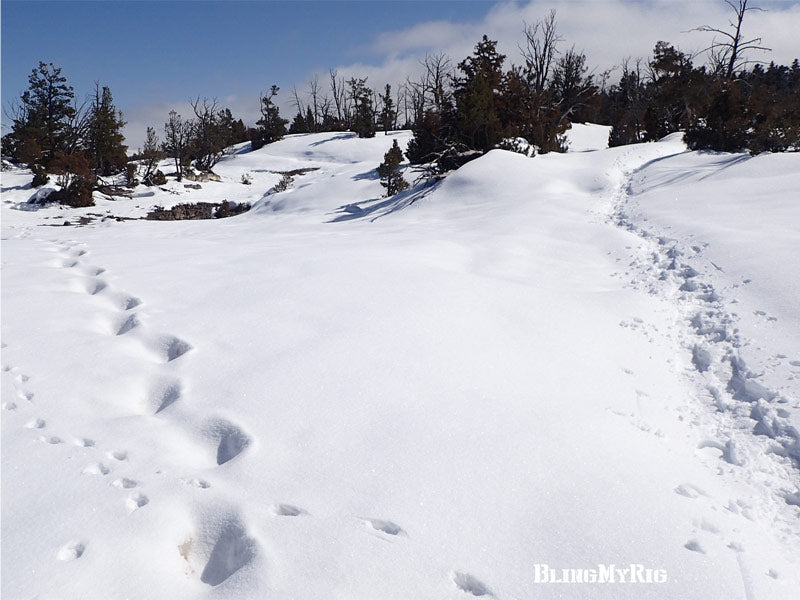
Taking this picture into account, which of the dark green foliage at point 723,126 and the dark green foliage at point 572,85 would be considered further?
the dark green foliage at point 572,85

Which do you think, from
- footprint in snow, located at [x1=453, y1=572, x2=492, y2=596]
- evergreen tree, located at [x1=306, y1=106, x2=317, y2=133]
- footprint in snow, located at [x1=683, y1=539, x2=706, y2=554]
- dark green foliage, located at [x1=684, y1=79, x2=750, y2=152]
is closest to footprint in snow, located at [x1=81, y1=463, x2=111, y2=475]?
footprint in snow, located at [x1=453, y1=572, x2=492, y2=596]

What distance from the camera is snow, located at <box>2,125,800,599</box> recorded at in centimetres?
205

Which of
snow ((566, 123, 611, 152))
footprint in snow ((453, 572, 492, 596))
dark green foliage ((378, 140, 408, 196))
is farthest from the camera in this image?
snow ((566, 123, 611, 152))

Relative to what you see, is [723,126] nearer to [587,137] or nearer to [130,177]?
[587,137]

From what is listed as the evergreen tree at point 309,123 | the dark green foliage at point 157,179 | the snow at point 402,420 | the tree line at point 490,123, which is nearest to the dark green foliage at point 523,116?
the tree line at point 490,123

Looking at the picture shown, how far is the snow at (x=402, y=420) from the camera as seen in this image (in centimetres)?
205

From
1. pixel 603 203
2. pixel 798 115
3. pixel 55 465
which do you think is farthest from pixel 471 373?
pixel 798 115

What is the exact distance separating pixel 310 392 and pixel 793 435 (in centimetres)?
310

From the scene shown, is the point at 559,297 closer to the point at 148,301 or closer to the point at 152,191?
the point at 148,301

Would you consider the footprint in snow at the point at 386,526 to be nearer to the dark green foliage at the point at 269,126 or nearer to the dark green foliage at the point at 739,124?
the dark green foliage at the point at 739,124

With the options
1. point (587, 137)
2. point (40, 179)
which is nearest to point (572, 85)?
point (587, 137)

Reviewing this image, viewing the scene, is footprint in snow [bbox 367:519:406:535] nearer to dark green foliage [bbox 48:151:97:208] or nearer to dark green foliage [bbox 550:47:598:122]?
dark green foliage [bbox 48:151:97:208]

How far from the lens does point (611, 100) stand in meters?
40.8

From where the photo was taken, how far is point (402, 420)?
2955mm
